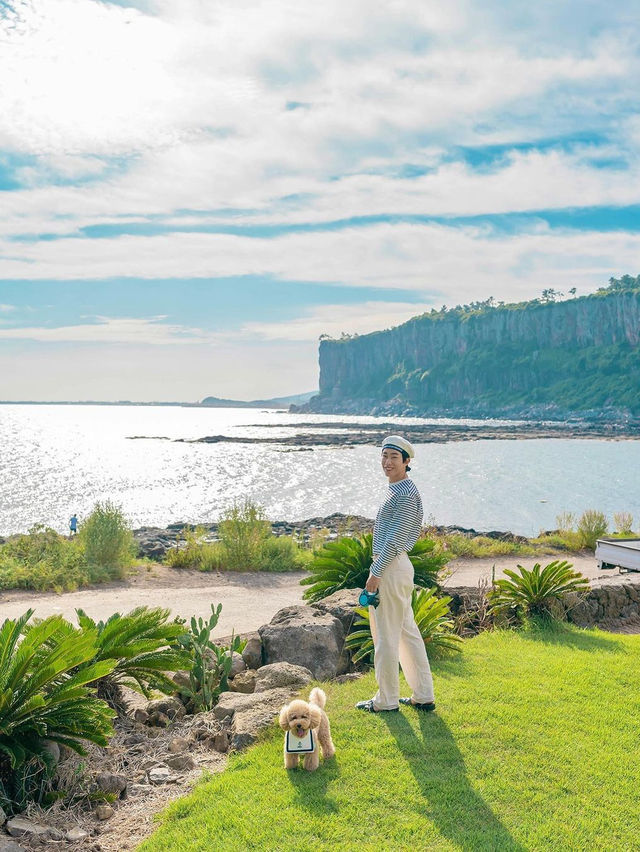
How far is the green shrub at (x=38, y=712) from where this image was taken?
13.8 feet

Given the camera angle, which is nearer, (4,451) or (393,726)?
(393,726)

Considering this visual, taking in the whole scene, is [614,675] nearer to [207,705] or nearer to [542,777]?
[542,777]

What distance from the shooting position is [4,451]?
3514 inches

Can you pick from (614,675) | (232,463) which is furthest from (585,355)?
(614,675)

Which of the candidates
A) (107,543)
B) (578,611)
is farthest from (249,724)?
(107,543)

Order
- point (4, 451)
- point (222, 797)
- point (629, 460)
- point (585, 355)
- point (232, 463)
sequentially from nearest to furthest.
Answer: point (222, 797) → point (629, 460) → point (232, 463) → point (4, 451) → point (585, 355)

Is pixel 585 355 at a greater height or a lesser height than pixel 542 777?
greater

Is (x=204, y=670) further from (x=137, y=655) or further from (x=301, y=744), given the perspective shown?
(x=301, y=744)

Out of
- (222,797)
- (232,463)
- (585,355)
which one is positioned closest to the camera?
(222,797)

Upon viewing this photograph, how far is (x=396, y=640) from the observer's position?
4918mm

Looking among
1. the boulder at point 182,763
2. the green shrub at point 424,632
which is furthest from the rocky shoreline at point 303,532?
the boulder at point 182,763

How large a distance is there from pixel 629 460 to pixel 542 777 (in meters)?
59.2

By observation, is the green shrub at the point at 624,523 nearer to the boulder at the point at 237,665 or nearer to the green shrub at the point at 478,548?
the green shrub at the point at 478,548

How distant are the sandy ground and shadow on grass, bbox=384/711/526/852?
4358 millimetres
